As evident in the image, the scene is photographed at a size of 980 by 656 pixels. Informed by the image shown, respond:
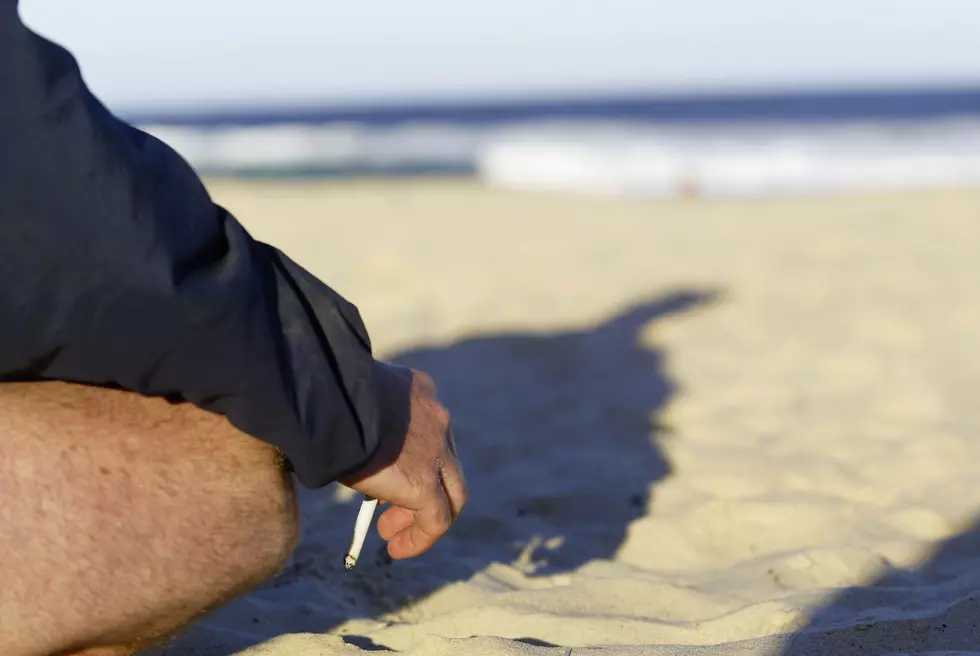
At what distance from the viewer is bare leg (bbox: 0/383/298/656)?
116cm

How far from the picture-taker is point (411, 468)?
4.31 feet

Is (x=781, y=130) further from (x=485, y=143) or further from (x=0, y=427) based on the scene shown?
(x=0, y=427)

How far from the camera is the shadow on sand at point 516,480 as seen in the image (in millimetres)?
1939

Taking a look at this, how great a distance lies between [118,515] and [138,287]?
0.99ft

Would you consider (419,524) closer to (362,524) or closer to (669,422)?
(362,524)

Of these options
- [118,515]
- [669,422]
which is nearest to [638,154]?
[669,422]

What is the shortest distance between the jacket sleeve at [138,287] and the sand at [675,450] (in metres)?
0.58

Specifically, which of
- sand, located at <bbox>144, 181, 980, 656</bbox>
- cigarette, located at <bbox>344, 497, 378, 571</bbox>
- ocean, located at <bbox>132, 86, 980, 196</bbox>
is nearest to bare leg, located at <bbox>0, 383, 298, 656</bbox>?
cigarette, located at <bbox>344, 497, 378, 571</bbox>

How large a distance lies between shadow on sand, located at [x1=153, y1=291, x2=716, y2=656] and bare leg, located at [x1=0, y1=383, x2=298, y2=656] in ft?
1.45

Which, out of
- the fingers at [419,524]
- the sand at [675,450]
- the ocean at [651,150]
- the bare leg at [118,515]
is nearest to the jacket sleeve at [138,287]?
the bare leg at [118,515]

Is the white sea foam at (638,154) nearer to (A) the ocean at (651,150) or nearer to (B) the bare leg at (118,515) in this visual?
(A) the ocean at (651,150)

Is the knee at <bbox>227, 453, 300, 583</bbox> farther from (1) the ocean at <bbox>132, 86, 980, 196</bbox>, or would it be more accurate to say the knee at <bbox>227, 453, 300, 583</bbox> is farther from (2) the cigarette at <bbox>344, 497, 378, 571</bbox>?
(1) the ocean at <bbox>132, 86, 980, 196</bbox>

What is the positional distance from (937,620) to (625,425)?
1.48m

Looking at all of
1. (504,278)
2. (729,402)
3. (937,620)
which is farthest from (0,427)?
(504,278)
